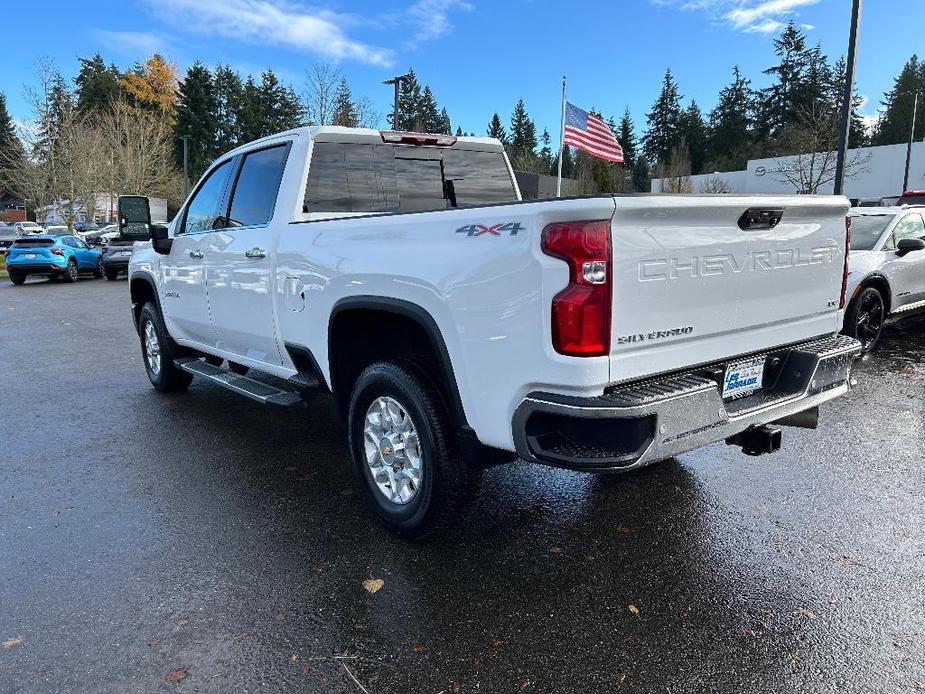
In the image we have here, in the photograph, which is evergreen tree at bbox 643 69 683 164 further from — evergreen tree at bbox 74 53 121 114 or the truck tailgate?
the truck tailgate

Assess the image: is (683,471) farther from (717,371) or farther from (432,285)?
(432,285)

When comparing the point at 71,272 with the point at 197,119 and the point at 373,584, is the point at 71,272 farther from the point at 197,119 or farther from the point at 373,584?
the point at 197,119

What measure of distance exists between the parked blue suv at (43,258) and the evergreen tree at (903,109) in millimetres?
68429

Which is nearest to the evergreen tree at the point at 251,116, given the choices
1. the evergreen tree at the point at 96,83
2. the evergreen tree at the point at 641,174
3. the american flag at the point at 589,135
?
the evergreen tree at the point at 96,83

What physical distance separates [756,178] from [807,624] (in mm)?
50568

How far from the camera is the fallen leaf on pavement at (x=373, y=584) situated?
10.1 feet

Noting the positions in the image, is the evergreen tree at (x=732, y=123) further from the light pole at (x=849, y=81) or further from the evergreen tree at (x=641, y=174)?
the light pole at (x=849, y=81)

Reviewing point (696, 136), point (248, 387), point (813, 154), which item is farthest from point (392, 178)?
point (696, 136)

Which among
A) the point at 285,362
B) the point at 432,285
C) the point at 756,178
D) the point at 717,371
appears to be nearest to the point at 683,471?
the point at 717,371

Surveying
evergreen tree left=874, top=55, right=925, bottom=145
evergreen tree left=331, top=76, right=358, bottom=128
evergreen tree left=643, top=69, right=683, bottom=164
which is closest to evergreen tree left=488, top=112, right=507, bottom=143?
evergreen tree left=643, top=69, right=683, bottom=164

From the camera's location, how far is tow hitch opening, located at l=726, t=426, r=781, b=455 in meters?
3.21

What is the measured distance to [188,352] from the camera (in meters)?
6.57

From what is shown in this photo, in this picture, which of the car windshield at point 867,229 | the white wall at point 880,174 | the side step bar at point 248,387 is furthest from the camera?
the white wall at point 880,174

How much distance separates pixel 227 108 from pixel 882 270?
78.9m
